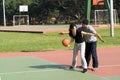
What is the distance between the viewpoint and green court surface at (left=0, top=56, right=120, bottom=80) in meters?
11.9

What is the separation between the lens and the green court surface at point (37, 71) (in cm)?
1190

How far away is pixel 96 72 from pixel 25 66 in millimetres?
2948

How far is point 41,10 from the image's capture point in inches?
3098

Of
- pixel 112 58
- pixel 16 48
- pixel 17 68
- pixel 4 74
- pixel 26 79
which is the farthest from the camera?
pixel 16 48

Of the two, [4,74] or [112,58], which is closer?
[4,74]

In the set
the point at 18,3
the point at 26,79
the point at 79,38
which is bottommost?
the point at 26,79

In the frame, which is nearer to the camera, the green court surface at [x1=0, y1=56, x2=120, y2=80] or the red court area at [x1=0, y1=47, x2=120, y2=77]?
the green court surface at [x1=0, y1=56, x2=120, y2=80]

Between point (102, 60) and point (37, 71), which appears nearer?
point (37, 71)

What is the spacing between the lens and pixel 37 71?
43.1ft

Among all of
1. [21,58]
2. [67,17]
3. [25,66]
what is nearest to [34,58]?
[21,58]

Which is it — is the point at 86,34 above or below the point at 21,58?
above

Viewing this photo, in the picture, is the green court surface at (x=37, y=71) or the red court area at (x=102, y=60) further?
the red court area at (x=102, y=60)

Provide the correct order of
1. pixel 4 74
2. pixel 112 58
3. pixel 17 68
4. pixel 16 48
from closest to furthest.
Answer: pixel 4 74 < pixel 17 68 < pixel 112 58 < pixel 16 48

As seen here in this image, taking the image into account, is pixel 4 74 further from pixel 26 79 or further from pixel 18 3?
pixel 18 3
